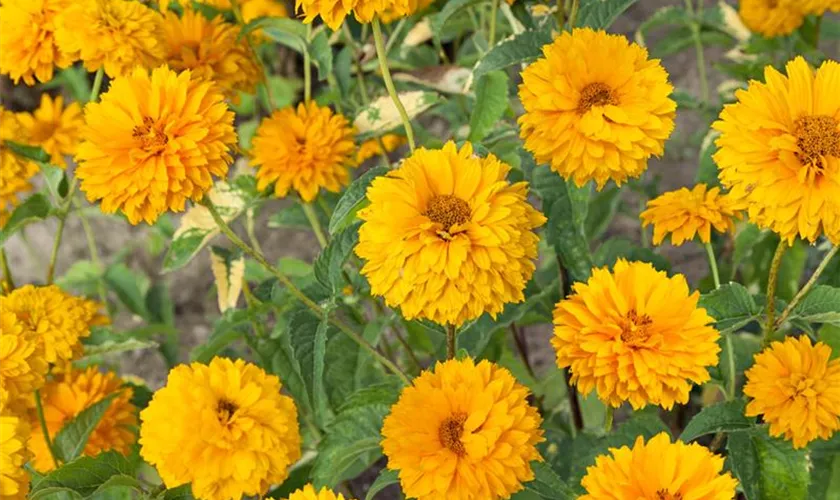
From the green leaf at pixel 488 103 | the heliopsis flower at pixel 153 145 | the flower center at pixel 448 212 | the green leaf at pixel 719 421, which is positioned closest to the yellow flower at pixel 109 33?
the heliopsis flower at pixel 153 145

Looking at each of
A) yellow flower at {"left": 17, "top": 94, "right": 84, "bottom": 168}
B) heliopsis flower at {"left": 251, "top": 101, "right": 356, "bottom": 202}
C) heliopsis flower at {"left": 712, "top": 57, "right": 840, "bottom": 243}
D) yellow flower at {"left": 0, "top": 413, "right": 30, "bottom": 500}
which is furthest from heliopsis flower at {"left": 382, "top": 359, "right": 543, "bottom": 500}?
yellow flower at {"left": 17, "top": 94, "right": 84, "bottom": 168}

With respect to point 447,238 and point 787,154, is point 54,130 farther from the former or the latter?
point 787,154

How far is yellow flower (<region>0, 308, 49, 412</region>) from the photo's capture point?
1.33 meters

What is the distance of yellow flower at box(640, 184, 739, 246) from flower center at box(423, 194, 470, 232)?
0.36m

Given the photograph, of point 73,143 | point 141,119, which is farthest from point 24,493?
point 73,143

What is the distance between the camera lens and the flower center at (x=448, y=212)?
3.66 feet

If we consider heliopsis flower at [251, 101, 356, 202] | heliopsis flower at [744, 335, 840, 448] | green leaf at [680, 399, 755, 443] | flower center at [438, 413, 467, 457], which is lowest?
green leaf at [680, 399, 755, 443]

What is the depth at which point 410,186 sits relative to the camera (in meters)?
1.12

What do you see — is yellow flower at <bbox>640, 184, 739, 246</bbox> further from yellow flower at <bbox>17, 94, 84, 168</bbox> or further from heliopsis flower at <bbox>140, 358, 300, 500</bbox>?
yellow flower at <bbox>17, 94, 84, 168</bbox>

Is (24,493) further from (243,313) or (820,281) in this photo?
(820,281)

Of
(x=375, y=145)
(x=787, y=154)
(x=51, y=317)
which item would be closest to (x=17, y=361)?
(x=51, y=317)

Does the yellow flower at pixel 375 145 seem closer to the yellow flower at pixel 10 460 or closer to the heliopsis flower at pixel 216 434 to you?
the heliopsis flower at pixel 216 434

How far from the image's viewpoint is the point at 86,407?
160cm

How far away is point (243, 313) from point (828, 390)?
98 centimetres
